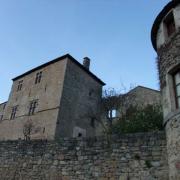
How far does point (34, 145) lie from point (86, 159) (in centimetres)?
228

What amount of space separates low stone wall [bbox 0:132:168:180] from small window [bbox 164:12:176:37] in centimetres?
341

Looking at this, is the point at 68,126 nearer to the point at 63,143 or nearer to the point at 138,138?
the point at 63,143

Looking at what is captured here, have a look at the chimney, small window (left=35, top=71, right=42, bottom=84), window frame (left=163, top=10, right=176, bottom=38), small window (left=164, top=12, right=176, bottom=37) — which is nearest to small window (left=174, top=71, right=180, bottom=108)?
window frame (left=163, top=10, right=176, bottom=38)

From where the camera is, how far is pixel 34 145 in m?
9.02

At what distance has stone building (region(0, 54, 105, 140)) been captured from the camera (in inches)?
712

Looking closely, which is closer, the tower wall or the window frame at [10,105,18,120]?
the tower wall

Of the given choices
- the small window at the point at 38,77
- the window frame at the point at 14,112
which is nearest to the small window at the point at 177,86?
the small window at the point at 38,77

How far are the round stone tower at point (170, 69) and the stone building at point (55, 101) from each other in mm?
10871

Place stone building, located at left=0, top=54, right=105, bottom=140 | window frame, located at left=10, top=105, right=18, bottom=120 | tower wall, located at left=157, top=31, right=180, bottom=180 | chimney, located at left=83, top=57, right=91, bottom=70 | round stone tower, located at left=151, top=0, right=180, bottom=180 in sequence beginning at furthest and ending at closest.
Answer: chimney, located at left=83, top=57, right=91, bottom=70 < window frame, located at left=10, top=105, right=18, bottom=120 < stone building, located at left=0, top=54, right=105, bottom=140 < round stone tower, located at left=151, top=0, right=180, bottom=180 < tower wall, located at left=157, top=31, right=180, bottom=180

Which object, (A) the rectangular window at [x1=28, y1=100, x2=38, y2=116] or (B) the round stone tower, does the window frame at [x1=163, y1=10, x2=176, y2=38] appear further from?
(A) the rectangular window at [x1=28, y1=100, x2=38, y2=116]

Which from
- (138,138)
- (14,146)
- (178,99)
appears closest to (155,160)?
(138,138)

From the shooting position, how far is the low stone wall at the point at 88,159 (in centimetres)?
702

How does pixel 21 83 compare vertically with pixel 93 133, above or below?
above

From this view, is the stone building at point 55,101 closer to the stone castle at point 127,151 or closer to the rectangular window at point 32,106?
the rectangular window at point 32,106
